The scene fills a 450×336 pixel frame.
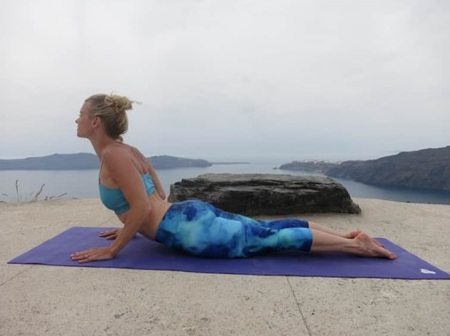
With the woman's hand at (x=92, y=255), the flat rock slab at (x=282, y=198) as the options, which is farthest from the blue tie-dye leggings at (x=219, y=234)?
the flat rock slab at (x=282, y=198)

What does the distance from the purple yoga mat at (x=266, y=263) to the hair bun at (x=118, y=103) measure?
Answer: 1.08m

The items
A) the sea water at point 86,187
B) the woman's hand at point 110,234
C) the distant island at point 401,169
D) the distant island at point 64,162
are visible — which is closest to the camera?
the woman's hand at point 110,234

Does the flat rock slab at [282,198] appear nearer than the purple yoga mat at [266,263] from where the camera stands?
No

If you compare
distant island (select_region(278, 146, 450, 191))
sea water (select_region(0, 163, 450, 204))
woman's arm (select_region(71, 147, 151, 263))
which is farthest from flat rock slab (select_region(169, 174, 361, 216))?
woman's arm (select_region(71, 147, 151, 263))

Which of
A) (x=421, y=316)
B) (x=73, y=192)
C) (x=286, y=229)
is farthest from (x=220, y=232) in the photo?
(x=73, y=192)

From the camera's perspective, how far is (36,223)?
12.4 feet

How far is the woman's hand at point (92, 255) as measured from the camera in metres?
2.38

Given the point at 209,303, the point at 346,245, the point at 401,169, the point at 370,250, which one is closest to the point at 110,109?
the point at 209,303

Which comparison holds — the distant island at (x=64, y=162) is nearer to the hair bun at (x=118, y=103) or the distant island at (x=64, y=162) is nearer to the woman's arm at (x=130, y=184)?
the hair bun at (x=118, y=103)

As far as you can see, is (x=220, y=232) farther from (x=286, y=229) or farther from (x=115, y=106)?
(x=115, y=106)

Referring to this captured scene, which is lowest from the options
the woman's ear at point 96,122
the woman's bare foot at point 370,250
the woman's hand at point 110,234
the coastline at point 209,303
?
the coastline at point 209,303

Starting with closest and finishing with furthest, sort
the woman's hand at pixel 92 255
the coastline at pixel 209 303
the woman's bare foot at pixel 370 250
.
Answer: the coastline at pixel 209 303 < the woman's hand at pixel 92 255 < the woman's bare foot at pixel 370 250

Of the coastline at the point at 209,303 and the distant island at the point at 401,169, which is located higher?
the distant island at the point at 401,169

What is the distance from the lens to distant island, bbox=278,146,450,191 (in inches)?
219
